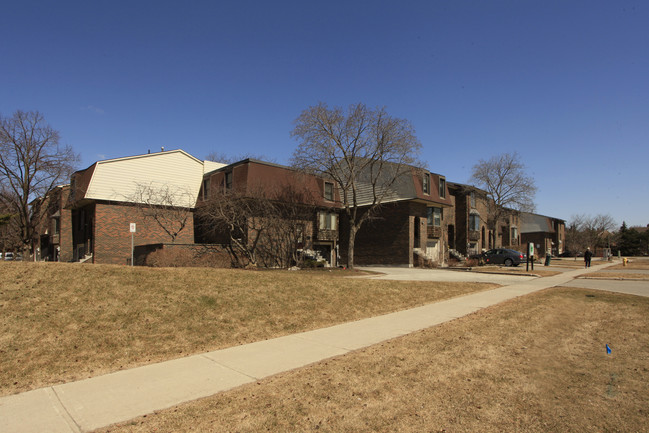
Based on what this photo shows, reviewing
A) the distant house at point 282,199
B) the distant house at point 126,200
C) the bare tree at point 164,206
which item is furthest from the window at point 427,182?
the bare tree at point 164,206

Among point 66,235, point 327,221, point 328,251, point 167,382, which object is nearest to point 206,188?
point 327,221

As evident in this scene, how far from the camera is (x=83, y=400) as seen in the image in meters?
4.68

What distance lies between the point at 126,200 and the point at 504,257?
1240 inches

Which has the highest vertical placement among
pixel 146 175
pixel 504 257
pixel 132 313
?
pixel 146 175

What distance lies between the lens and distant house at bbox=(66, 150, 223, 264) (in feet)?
81.9

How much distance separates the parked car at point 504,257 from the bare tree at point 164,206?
88.0 feet

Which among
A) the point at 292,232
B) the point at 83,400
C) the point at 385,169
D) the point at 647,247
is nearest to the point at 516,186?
the point at 385,169

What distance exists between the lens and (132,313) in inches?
310

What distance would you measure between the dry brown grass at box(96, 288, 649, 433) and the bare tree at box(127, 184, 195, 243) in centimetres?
2111

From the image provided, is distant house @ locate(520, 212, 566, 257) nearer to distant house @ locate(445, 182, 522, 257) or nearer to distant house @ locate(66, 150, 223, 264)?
distant house @ locate(445, 182, 522, 257)

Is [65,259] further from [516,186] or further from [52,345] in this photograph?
[516,186]

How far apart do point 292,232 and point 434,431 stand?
23142mm

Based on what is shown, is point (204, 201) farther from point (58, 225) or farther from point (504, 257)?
point (504, 257)

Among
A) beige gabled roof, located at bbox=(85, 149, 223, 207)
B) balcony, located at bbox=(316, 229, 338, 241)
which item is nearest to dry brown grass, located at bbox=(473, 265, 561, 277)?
balcony, located at bbox=(316, 229, 338, 241)
